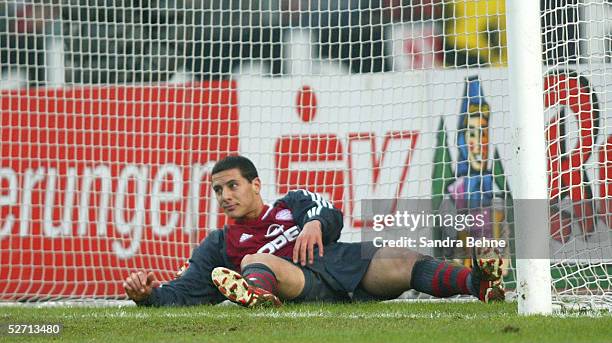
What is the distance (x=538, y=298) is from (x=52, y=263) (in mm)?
4412

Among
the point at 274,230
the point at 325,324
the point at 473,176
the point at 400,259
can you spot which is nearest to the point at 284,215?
the point at 274,230

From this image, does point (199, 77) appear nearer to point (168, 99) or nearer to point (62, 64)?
point (168, 99)

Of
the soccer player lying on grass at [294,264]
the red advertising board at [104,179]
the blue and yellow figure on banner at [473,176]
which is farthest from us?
the red advertising board at [104,179]

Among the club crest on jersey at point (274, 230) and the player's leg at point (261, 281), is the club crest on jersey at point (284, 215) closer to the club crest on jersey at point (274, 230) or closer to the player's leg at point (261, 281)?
the club crest on jersey at point (274, 230)

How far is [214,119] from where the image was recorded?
7469mm

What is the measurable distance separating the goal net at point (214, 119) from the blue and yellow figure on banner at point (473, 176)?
0.01 meters

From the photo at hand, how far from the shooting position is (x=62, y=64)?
765cm

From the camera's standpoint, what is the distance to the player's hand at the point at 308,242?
5.12 meters

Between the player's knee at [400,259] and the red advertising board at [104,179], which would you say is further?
the red advertising board at [104,179]

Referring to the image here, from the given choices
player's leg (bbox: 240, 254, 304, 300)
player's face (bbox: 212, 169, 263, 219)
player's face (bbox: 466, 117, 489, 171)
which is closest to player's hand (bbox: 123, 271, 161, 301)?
player's leg (bbox: 240, 254, 304, 300)

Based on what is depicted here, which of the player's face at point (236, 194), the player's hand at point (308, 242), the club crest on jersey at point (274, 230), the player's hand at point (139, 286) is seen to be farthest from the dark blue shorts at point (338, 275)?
the player's hand at point (139, 286)

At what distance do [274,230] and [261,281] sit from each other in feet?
1.92

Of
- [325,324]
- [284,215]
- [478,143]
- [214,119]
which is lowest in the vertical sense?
[325,324]

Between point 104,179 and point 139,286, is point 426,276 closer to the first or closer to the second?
point 139,286
